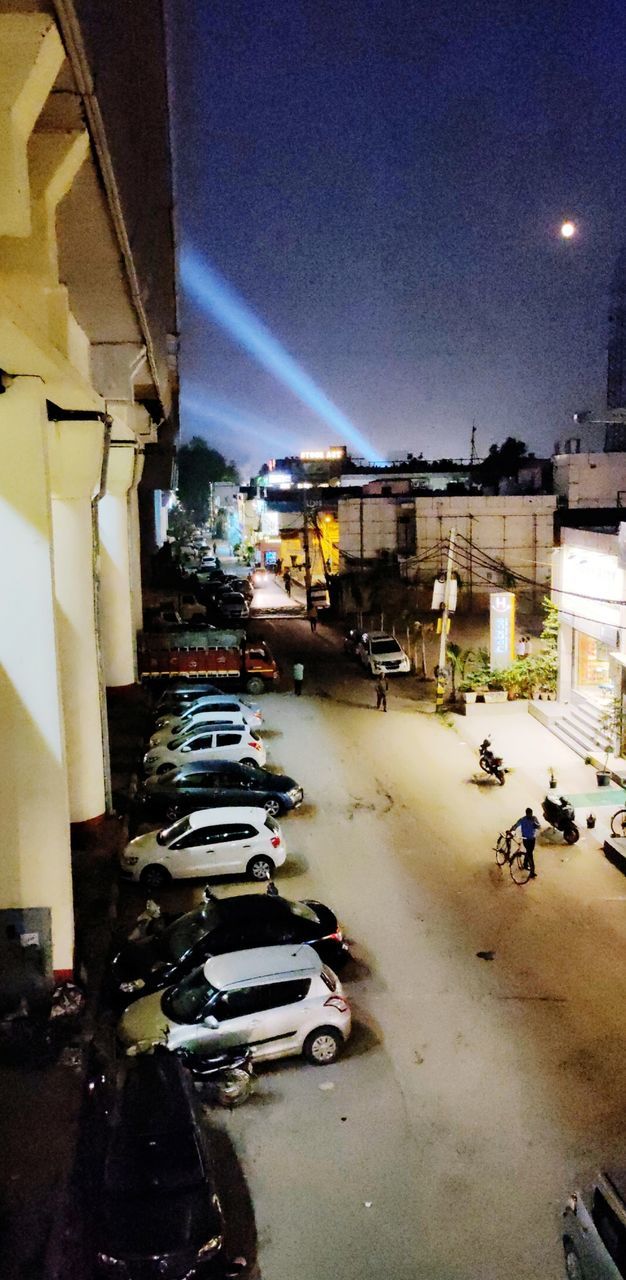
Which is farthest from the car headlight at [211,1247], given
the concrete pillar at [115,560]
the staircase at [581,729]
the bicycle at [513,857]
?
the concrete pillar at [115,560]

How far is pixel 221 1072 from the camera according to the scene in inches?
323

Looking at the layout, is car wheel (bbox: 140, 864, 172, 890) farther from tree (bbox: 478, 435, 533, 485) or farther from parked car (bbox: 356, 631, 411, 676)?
tree (bbox: 478, 435, 533, 485)

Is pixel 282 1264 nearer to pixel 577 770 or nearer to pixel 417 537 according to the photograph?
pixel 577 770

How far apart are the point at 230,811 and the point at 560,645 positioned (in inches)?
443

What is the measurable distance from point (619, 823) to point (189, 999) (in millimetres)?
8669

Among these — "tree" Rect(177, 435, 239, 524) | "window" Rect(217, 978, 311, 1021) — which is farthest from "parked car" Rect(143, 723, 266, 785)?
"tree" Rect(177, 435, 239, 524)

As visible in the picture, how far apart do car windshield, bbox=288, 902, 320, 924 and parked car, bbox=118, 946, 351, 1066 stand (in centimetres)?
144

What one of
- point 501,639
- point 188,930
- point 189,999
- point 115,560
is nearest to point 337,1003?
point 189,999

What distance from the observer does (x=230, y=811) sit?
12852mm

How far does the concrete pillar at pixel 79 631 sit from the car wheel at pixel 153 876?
1.43m

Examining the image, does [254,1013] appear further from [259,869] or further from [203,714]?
[203,714]

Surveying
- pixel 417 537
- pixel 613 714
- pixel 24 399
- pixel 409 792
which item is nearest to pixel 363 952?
pixel 409 792

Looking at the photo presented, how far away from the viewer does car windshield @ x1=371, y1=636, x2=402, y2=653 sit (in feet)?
91.0

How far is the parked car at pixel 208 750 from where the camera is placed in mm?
17328
